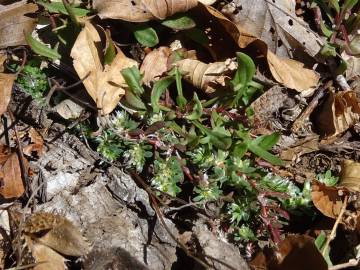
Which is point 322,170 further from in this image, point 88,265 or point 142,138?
point 88,265

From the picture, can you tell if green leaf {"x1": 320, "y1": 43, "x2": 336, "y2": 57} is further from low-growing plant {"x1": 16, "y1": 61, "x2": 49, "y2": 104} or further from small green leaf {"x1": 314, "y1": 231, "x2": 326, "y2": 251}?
low-growing plant {"x1": 16, "y1": 61, "x2": 49, "y2": 104}

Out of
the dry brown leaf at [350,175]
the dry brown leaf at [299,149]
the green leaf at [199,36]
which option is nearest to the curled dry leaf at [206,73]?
the green leaf at [199,36]

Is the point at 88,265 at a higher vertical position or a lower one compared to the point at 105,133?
lower

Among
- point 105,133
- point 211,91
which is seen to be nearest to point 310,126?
point 211,91

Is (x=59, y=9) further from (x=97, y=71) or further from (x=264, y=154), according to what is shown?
(x=264, y=154)

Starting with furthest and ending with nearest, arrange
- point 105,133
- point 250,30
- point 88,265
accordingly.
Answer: point 250,30
point 105,133
point 88,265

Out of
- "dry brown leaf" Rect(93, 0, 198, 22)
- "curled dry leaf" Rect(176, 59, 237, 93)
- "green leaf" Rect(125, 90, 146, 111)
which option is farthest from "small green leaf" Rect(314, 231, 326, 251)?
"dry brown leaf" Rect(93, 0, 198, 22)

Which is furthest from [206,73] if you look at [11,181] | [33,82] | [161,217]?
[11,181]
